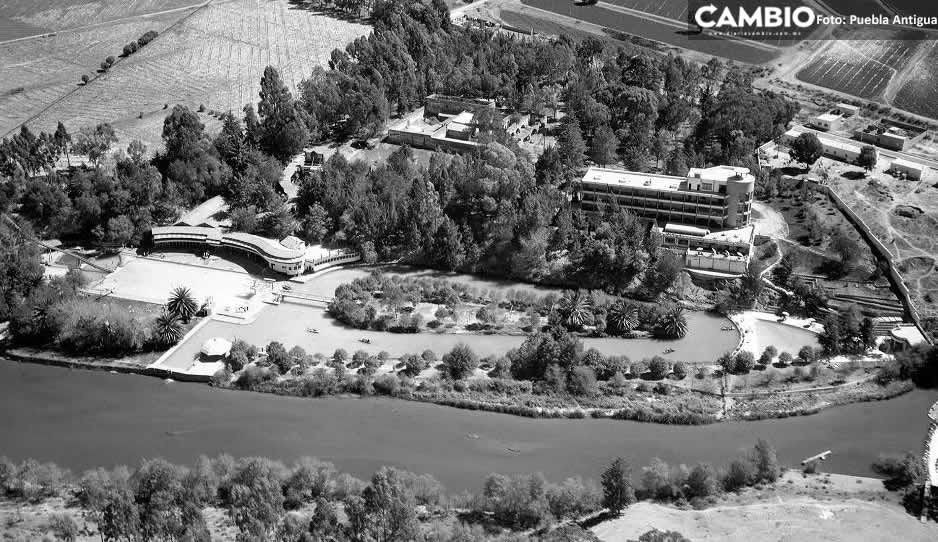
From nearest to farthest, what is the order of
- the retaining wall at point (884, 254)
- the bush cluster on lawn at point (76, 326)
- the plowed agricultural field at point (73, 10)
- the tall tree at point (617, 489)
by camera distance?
the tall tree at point (617, 489) < the bush cluster on lawn at point (76, 326) < the retaining wall at point (884, 254) < the plowed agricultural field at point (73, 10)

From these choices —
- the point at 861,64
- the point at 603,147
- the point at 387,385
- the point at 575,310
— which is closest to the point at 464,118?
the point at 603,147

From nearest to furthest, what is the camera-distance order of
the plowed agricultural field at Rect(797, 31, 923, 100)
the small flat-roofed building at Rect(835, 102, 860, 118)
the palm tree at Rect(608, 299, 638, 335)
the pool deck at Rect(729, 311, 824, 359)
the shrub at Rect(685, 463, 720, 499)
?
the shrub at Rect(685, 463, 720, 499)
the pool deck at Rect(729, 311, 824, 359)
the palm tree at Rect(608, 299, 638, 335)
the small flat-roofed building at Rect(835, 102, 860, 118)
the plowed agricultural field at Rect(797, 31, 923, 100)

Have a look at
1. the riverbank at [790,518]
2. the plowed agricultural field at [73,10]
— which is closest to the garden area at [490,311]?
the riverbank at [790,518]

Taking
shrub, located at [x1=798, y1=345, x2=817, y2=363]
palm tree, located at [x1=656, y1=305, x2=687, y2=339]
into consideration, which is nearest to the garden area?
palm tree, located at [x1=656, y1=305, x2=687, y2=339]

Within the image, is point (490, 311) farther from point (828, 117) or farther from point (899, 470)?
point (828, 117)

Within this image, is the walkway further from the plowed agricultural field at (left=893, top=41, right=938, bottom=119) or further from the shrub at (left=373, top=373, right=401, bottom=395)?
the plowed agricultural field at (left=893, top=41, right=938, bottom=119)

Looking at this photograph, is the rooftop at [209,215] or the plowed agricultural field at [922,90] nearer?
the rooftop at [209,215]

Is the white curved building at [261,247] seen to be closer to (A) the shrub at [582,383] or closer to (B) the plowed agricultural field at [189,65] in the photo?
(B) the plowed agricultural field at [189,65]

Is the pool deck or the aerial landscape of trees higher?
the pool deck
